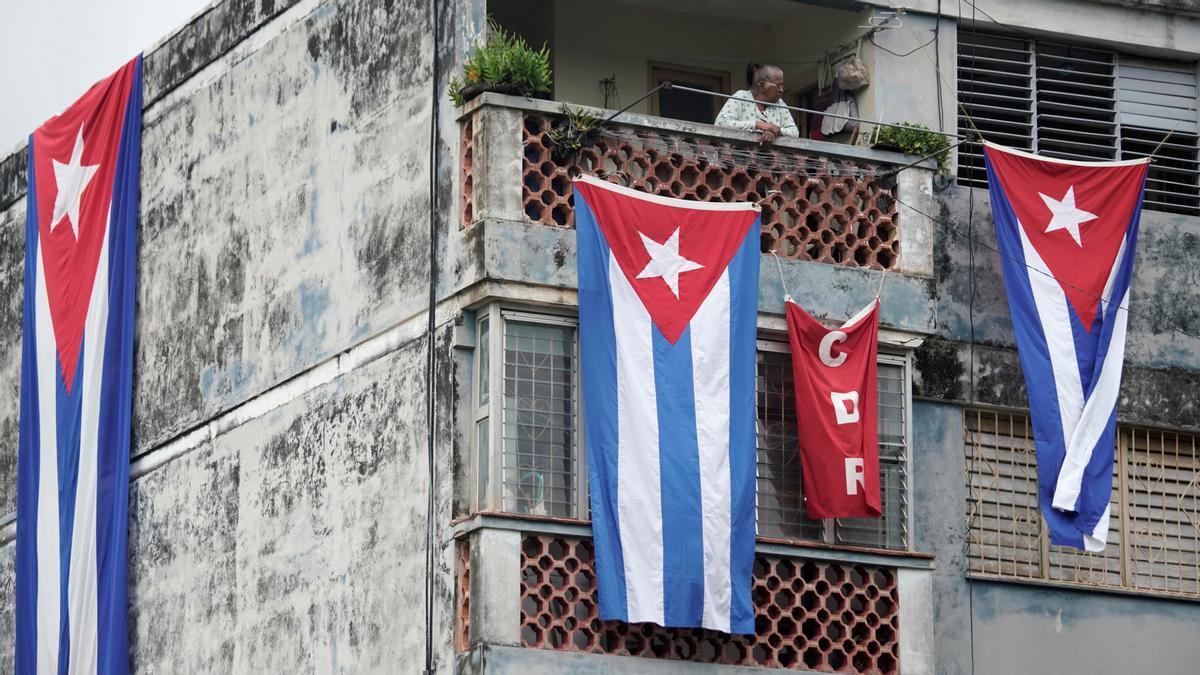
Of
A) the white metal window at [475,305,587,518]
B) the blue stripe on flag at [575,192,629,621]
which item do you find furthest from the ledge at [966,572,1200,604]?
the white metal window at [475,305,587,518]

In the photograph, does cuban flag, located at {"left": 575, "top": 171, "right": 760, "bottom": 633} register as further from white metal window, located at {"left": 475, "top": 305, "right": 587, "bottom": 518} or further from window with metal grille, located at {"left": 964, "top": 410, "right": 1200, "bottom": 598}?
window with metal grille, located at {"left": 964, "top": 410, "right": 1200, "bottom": 598}

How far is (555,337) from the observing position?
2088 centimetres

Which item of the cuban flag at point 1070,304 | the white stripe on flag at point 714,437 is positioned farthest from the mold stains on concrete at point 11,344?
the cuban flag at point 1070,304

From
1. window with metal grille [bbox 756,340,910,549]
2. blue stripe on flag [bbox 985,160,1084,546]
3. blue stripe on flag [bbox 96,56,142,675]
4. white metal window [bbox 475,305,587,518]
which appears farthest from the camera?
blue stripe on flag [bbox 96,56,142,675]

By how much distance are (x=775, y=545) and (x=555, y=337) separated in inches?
96.5

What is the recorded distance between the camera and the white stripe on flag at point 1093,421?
21.9 meters

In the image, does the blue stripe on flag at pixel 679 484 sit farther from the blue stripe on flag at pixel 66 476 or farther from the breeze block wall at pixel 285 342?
the blue stripe on flag at pixel 66 476

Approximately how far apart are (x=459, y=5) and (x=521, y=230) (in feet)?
7.21

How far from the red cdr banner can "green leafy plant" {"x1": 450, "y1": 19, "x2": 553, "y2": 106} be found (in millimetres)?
2790

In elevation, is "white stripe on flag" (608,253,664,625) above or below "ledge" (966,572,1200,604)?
above

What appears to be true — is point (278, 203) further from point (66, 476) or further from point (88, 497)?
point (66, 476)

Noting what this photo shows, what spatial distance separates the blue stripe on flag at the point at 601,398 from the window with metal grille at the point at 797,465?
5.22ft

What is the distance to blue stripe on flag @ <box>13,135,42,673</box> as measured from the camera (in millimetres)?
26766

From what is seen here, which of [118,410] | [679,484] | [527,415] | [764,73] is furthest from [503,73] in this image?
[118,410]
